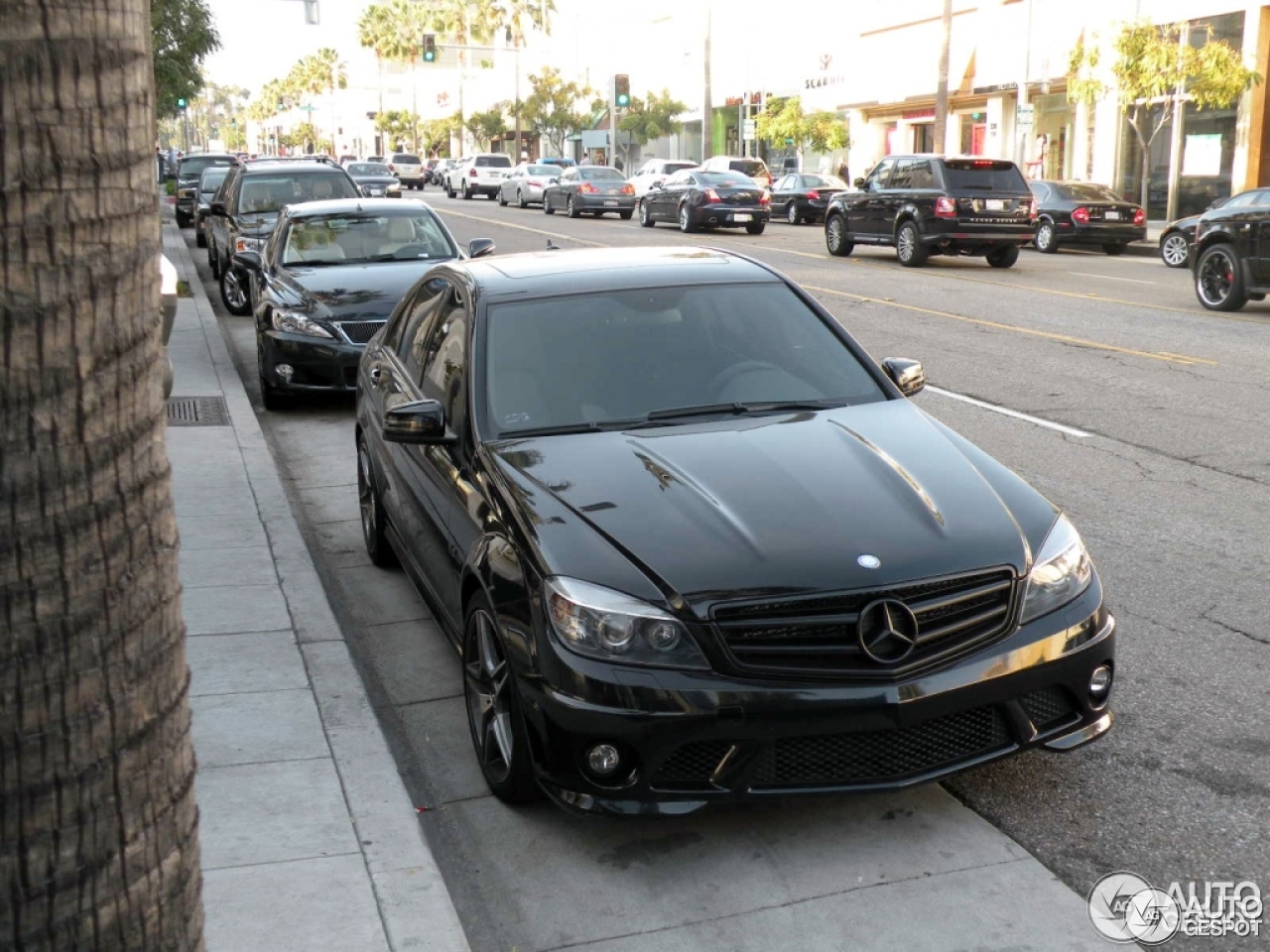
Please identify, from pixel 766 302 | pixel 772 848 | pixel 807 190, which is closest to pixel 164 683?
pixel 772 848

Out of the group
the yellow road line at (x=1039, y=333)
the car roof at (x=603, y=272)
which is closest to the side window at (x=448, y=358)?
the car roof at (x=603, y=272)

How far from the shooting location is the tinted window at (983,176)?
24.1 metres

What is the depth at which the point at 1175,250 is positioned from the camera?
25297mm

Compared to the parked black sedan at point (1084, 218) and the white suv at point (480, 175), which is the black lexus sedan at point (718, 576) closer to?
the parked black sedan at point (1084, 218)

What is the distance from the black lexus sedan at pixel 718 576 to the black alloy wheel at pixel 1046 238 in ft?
80.9

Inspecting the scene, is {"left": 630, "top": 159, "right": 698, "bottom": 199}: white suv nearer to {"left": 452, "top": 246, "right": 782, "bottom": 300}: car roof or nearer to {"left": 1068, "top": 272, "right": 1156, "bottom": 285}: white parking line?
{"left": 1068, "top": 272, "right": 1156, "bottom": 285}: white parking line

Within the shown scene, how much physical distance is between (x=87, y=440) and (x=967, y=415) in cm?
945

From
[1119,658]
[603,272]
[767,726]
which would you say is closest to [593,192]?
[603,272]

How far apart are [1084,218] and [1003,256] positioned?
4544 millimetres

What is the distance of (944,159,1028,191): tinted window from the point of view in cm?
2414

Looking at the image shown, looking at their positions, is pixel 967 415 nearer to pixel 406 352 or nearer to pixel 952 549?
pixel 406 352

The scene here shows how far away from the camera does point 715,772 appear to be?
158 inches

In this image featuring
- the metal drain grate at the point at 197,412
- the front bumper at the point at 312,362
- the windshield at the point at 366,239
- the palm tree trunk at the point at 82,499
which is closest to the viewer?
the palm tree trunk at the point at 82,499

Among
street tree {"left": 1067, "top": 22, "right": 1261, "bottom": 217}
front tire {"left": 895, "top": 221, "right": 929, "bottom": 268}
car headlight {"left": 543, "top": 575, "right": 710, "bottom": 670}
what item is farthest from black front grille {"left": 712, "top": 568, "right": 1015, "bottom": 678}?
street tree {"left": 1067, "top": 22, "right": 1261, "bottom": 217}
